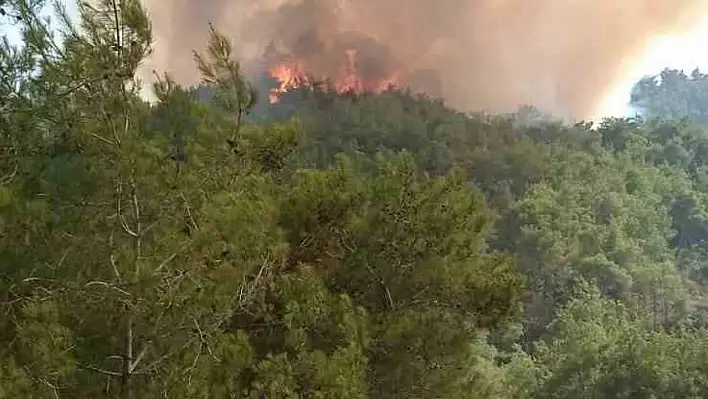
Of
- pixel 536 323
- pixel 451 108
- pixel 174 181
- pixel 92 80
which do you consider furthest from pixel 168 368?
pixel 451 108

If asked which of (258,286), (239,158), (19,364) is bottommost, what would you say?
(19,364)

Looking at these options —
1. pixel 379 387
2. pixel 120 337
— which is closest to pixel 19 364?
pixel 120 337

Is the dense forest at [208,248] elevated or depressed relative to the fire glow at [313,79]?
depressed

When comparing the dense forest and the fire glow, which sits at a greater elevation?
the fire glow

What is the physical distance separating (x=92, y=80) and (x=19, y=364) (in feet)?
3.62

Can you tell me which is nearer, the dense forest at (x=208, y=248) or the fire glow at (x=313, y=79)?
the dense forest at (x=208, y=248)

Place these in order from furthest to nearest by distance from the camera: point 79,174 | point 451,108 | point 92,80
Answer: point 451,108 → point 79,174 → point 92,80

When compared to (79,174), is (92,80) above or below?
above

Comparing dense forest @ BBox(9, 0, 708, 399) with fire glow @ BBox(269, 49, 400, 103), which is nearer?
dense forest @ BBox(9, 0, 708, 399)

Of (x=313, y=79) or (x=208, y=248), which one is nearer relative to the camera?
(x=208, y=248)

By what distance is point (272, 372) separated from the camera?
3.49 meters

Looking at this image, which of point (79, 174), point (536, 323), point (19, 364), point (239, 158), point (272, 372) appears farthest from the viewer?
point (536, 323)

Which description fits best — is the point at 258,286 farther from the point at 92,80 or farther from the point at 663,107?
the point at 663,107

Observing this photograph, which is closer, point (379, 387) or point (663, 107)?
point (379, 387)
